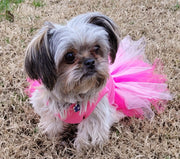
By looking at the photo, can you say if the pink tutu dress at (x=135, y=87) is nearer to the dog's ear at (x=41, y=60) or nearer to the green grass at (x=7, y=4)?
the dog's ear at (x=41, y=60)

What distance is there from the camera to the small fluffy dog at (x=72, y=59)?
2.05 metres

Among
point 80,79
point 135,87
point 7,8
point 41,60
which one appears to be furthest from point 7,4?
point 80,79

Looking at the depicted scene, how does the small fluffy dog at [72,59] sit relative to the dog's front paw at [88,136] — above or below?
above

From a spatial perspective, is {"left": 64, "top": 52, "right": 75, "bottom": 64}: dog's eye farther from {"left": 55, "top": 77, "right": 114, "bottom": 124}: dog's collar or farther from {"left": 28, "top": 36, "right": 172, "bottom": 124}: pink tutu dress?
{"left": 28, "top": 36, "right": 172, "bottom": 124}: pink tutu dress

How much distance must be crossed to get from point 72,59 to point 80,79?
0.53 ft

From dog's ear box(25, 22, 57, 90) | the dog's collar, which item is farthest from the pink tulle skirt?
dog's ear box(25, 22, 57, 90)

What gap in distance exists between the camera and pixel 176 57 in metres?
3.64

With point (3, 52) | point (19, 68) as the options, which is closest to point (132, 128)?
point (19, 68)

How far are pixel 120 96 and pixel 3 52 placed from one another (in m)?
1.67

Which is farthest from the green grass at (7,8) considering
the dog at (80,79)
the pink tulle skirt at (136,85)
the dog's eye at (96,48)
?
the dog's eye at (96,48)

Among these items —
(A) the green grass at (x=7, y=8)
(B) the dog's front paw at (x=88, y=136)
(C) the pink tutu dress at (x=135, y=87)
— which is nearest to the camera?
(B) the dog's front paw at (x=88, y=136)

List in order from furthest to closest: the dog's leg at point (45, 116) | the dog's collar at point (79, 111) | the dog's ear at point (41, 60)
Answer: the dog's leg at point (45, 116) → the dog's collar at point (79, 111) → the dog's ear at point (41, 60)

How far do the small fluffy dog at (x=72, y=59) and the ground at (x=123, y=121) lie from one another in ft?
1.61

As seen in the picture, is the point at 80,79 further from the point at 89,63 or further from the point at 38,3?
the point at 38,3
